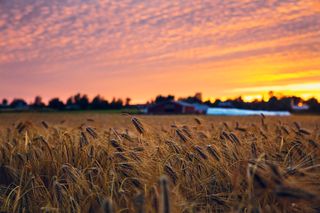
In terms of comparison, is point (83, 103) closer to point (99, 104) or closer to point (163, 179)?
point (99, 104)

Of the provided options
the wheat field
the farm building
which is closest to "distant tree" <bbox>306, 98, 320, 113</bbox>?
the farm building

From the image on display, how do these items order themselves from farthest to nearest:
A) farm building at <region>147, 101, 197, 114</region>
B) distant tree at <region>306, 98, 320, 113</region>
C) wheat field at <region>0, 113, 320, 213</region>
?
distant tree at <region>306, 98, 320, 113</region>, farm building at <region>147, 101, 197, 114</region>, wheat field at <region>0, 113, 320, 213</region>

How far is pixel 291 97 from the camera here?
72875 mm

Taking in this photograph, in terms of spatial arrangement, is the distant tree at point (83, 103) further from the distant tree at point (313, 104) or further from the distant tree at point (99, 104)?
the distant tree at point (313, 104)

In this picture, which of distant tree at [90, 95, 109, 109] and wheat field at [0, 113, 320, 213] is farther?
distant tree at [90, 95, 109, 109]

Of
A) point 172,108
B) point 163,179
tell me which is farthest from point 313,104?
point 163,179

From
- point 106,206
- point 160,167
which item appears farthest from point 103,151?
point 106,206

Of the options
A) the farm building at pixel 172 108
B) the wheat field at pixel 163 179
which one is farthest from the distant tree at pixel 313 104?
the wheat field at pixel 163 179

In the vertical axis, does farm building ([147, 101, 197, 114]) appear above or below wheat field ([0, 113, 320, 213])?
above

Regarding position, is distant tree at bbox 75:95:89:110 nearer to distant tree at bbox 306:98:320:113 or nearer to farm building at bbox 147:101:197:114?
farm building at bbox 147:101:197:114

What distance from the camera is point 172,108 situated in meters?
55.6

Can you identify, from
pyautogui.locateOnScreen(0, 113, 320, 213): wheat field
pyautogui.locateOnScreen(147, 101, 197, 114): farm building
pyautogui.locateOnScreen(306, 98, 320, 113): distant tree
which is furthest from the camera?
pyautogui.locateOnScreen(306, 98, 320, 113): distant tree

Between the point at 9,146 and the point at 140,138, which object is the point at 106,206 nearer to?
the point at 140,138

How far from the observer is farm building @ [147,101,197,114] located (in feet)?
182
